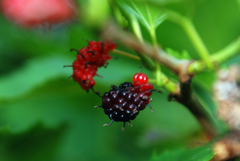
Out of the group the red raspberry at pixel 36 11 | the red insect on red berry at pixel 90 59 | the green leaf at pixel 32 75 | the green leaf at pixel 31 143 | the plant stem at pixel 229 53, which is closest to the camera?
the plant stem at pixel 229 53

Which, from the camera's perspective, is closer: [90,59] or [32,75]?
[90,59]

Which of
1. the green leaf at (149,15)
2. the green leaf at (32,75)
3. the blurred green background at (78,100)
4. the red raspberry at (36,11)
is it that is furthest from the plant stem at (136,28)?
the red raspberry at (36,11)

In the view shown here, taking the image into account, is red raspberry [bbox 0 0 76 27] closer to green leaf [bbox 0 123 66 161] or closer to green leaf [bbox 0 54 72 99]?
green leaf [bbox 0 54 72 99]

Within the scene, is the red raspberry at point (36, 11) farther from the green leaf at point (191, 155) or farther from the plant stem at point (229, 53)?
the plant stem at point (229, 53)

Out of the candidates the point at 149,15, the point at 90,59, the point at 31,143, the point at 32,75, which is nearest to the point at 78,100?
the point at 32,75

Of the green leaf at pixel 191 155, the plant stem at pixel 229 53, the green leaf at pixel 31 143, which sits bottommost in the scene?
the green leaf at pixel 191 155

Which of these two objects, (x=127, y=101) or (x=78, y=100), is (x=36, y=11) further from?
(x=127, y=101)

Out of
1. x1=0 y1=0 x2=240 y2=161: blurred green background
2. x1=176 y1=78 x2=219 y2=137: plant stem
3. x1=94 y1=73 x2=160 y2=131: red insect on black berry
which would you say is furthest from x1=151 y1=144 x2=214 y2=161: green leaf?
x1=0 y1=0 x2=240 y2=161: blurred green background
